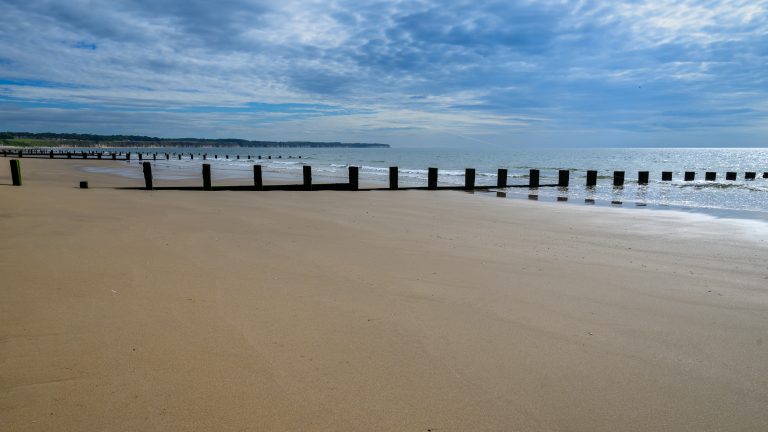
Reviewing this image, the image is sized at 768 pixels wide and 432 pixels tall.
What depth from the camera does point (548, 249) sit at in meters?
6.57

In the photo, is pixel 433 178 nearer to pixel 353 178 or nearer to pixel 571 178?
pixel 353 178

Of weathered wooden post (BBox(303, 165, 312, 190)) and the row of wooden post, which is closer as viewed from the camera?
the row of wooden post

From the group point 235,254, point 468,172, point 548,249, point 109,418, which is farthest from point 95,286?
point 468,172

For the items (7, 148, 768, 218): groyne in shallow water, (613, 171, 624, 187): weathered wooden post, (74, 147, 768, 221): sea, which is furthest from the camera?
(613, 171, 624, 187): weathered wooden post

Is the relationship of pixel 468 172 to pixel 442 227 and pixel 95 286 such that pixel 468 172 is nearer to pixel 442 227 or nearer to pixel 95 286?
pixel 442 227

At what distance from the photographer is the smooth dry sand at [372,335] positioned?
2.38 metres

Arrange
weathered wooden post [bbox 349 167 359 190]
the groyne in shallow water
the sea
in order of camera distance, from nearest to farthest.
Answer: the sea
the groyne in shallow water
weathered wooden post [bbox 349 167 359 190]

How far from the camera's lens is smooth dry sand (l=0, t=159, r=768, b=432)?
2.38 metres

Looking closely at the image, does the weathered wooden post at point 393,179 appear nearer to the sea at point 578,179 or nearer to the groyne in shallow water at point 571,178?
the groyne in shallow water at point 571,178

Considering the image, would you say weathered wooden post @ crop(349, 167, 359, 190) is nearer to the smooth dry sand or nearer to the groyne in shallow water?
the groyne in shallow water

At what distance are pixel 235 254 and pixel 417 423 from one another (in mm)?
3905

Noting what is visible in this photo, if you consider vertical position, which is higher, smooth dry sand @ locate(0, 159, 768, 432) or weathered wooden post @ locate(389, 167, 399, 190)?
weathered wooden post @ locate(389, 167, 399, 190)

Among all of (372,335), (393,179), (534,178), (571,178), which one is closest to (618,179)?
(534,178)

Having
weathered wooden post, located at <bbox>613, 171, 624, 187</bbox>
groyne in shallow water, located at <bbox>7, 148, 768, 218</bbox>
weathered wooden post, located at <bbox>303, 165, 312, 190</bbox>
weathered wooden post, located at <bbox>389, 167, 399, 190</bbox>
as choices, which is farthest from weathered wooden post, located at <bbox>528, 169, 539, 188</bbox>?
weathered wooden post, located at <bbox>303, 165, 312, 190</bbox>
